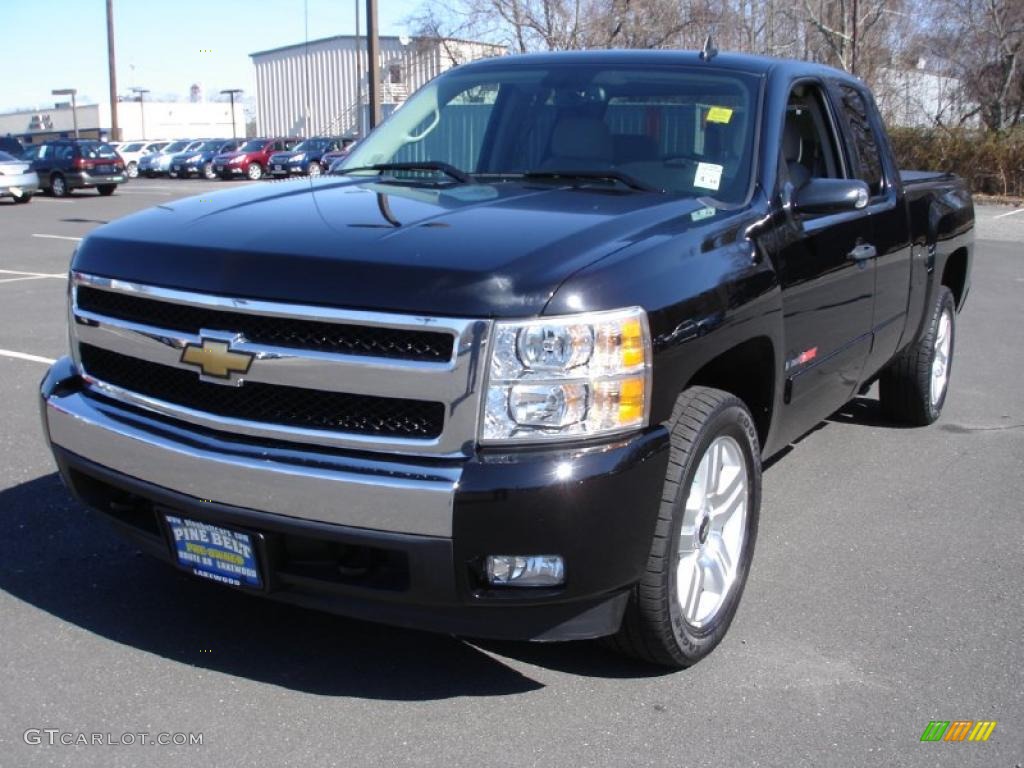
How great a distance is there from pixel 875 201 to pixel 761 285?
65.6 inches

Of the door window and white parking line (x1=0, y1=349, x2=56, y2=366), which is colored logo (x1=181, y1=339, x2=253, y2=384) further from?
white parking line (x1=0, y1=349, x2=56, y2=366)

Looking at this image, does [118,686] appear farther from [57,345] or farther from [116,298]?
[57,345]

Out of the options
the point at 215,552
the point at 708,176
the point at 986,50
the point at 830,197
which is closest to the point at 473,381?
the point at 215,552

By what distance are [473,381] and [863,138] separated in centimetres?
324

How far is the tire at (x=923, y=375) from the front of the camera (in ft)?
19.9

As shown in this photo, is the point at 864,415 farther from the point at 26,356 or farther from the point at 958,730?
the point at 26,356

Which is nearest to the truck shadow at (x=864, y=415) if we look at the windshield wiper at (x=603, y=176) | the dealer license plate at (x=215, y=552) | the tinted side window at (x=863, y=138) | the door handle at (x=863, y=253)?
the tinted side window at (x=863, y=138)

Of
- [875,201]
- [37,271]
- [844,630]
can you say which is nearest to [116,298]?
[844,630]

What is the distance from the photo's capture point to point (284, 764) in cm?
289

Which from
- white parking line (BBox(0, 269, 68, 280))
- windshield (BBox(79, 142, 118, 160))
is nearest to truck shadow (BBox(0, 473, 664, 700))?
white parking line (BBox(0, 269, 68, 280))

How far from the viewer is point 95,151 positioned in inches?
1232

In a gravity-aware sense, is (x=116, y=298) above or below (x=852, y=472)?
above

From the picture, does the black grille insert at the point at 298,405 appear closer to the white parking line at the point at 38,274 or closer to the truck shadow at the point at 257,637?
the truck shadow at the point at 257,637

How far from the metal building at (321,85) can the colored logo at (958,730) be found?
54465 millimetres
